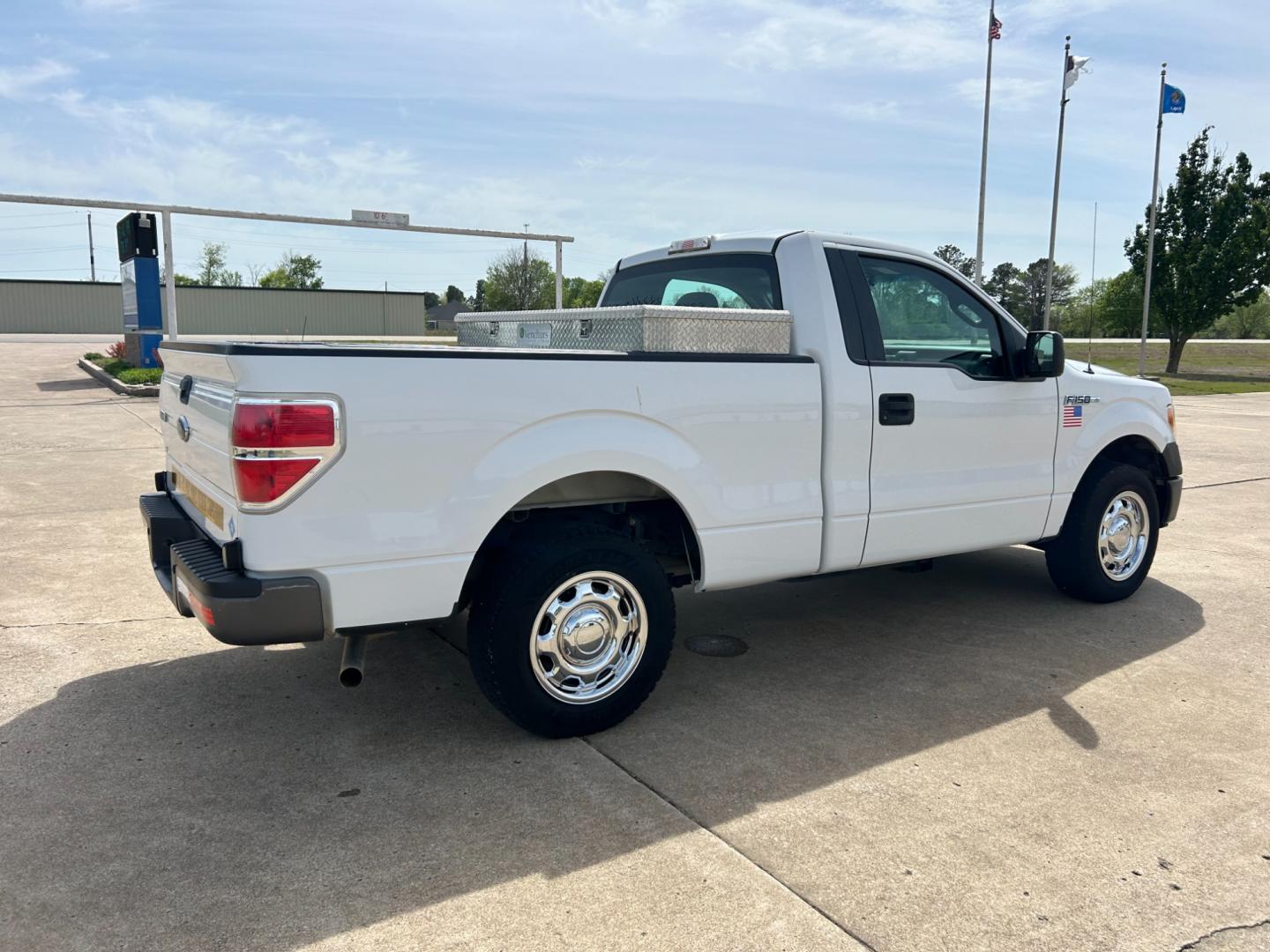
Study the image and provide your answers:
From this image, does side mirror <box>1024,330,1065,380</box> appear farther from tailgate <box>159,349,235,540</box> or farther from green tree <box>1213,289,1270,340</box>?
green tree <box>1213,289,1270,340</box>

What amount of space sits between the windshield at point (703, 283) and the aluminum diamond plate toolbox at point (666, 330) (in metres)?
0.34

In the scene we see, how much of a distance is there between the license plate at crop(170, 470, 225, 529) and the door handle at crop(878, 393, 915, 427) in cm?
268

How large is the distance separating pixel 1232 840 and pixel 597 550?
2275mm

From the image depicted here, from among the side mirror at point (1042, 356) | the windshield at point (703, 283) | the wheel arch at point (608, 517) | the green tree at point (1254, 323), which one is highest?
the green tree at point (1254, 323)

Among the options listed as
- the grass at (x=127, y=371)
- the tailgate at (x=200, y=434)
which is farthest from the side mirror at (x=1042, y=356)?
the grass at (x=127, y=371)

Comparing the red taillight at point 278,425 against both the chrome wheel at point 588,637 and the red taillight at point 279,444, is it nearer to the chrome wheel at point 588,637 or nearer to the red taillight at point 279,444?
the red taillight at point 279,444

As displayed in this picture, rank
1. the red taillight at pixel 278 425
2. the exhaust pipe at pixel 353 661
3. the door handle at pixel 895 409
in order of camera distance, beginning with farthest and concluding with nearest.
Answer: the door handle at pixel 895 409
the exhaust pipe at pixel 353 661
the red taillight at pixel 278 425

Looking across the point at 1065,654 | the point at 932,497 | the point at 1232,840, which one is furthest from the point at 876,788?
the point at 1065,654

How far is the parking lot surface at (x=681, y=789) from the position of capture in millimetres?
2676

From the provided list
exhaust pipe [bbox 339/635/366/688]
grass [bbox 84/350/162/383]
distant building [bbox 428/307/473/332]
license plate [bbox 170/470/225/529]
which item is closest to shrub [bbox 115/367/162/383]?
grass [bbox 84/350/162/383]

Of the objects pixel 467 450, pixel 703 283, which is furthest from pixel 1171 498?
pixel 467 450

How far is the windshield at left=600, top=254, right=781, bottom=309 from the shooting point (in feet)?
14.8

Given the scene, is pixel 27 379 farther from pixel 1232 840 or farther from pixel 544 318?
pixel 1232 840

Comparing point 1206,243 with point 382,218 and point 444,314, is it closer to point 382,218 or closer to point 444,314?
point 382,218
